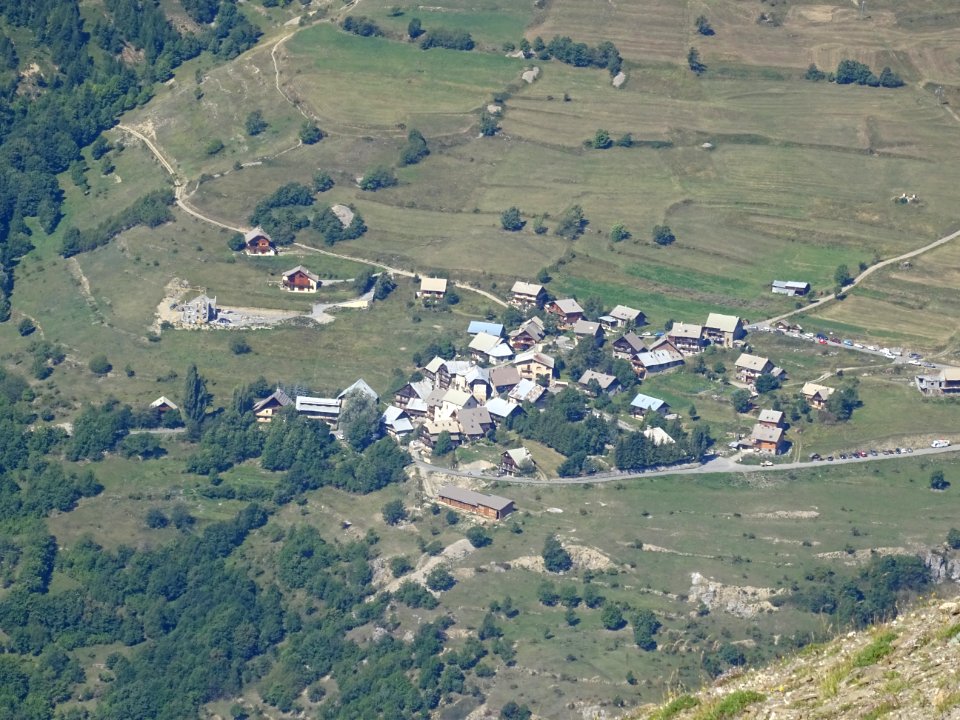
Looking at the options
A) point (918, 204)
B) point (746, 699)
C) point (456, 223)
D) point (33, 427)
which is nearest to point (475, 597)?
point (33, 427)

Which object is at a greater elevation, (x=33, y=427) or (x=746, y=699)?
(x=746, y=699)

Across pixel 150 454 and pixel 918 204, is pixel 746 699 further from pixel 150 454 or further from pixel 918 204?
pixel 918 204

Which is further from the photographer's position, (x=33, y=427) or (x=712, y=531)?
(x=33, y=427)

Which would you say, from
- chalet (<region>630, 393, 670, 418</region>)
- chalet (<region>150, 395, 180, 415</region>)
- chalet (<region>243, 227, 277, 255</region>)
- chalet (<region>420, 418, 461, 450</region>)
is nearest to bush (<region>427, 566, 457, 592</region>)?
chalet (<region>420, 418, 461, 450</region>)

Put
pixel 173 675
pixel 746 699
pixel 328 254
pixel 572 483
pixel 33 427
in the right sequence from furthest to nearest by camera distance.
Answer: pixel 328 254 → pixel 33 427 → pixel 572 483 → pixel 173 675 → pixel 746 699

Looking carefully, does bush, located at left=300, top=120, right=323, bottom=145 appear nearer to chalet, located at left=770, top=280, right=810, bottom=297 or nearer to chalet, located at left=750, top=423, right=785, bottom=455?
chalet, located at left=770, top=280, right=810, bottom=297

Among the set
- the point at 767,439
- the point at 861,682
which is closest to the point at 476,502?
the point at 767,439

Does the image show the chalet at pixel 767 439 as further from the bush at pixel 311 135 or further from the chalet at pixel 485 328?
the bush at pixel 311 135
